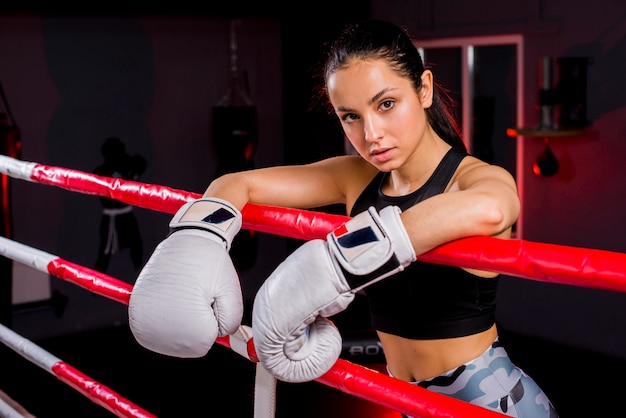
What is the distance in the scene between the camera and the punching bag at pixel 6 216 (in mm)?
3449

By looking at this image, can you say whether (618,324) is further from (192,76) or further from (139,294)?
(139,294)

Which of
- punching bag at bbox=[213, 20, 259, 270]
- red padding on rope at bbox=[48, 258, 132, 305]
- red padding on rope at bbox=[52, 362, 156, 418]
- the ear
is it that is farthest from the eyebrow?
punching bag at bbox=[213, 20, 259, 270]

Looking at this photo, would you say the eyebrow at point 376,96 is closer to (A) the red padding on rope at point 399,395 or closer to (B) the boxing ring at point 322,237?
(B) the boxing ring at point 322,237

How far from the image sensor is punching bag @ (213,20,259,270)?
4.88 m

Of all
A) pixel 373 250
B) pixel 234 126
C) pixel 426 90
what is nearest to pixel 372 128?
pixel 426 90

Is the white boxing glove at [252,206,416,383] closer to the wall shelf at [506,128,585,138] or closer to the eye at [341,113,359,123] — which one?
the eye at [341,113,359,123]

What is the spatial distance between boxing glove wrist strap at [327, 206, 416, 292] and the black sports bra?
0.33 metres

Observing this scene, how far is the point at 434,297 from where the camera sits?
1140mm

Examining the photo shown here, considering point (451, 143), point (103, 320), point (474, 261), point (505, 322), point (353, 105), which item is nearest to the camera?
point (474, 261)

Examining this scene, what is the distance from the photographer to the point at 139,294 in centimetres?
94

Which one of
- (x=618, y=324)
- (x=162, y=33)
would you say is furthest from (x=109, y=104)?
(x=618, y=324)

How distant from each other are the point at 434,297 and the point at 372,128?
0.29 metres

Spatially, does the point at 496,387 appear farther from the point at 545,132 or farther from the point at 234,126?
the point at 234,126

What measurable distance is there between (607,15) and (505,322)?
188 centimetres
